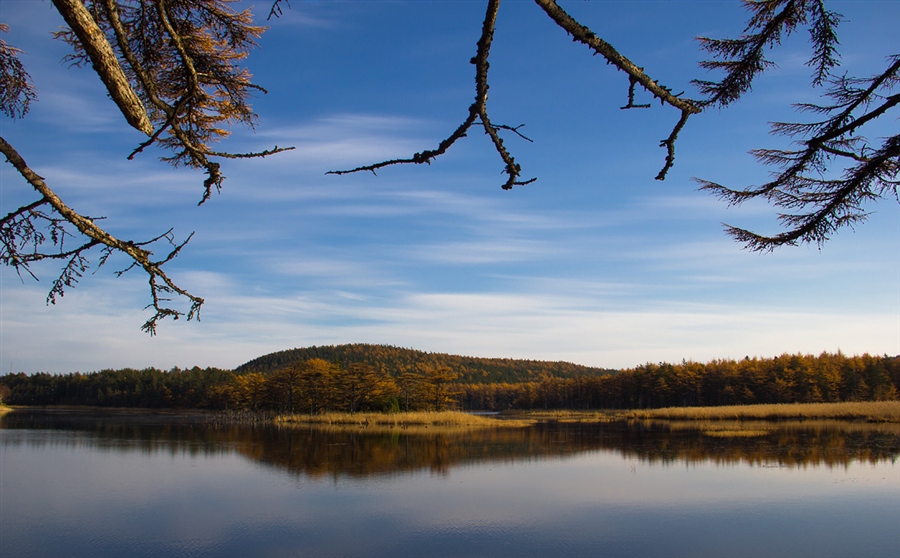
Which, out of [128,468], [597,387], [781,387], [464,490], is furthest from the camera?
[597,387]

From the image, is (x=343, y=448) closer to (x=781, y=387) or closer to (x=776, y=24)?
(x=776, y=24)

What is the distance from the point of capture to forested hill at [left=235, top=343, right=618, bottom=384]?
440ft

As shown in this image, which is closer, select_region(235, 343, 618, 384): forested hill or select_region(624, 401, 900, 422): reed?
select_region(624, 401, 900, 422): reed

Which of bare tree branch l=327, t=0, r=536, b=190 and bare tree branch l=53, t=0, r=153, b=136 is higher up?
bare tree branch l=53, t=0, r=153, b=136

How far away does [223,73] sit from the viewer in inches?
131

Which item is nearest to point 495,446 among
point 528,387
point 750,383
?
point 750,383

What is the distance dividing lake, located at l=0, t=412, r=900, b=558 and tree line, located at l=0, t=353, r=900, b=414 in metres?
23.2

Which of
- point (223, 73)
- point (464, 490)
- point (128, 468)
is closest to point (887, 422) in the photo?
point (464, 490)

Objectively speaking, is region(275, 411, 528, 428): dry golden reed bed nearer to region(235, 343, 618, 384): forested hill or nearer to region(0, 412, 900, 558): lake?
region(0, 412, 900, 558): lake

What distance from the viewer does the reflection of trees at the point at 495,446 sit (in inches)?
717

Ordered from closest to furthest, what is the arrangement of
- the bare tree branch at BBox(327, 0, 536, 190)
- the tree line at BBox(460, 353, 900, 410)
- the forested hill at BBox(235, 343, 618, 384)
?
the bare tree branch at BBox(327, 0, 536, 190) → the tree line at BBox(460, 353, 900, 410) → the forested hill at BBox(235, 343, 618, 384)

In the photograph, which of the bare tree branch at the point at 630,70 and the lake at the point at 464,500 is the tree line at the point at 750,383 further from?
the bare tree branch at the point at 630,70

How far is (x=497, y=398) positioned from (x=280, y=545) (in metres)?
91.8

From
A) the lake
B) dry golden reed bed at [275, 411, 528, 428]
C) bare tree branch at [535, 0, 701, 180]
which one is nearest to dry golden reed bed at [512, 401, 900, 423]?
the lake
